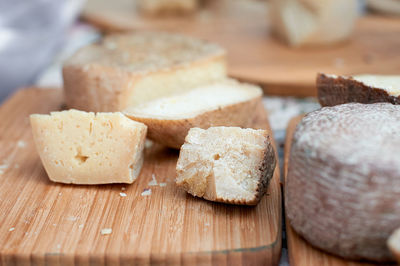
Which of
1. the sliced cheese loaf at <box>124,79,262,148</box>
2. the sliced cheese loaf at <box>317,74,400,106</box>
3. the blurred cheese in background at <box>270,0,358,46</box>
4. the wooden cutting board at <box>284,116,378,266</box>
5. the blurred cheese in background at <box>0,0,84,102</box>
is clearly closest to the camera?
the wooden cutting board at <box>284,116,378,266</box>

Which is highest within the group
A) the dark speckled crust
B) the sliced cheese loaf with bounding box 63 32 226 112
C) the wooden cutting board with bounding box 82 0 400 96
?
the dark speckled crust

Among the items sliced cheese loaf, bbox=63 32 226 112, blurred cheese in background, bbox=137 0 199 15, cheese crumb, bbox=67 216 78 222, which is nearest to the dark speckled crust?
cheese crumb, bbox=67 216 78 222

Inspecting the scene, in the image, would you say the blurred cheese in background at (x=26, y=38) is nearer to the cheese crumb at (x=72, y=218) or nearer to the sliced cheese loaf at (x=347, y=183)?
the cheese crumb at (x=72, y=218)

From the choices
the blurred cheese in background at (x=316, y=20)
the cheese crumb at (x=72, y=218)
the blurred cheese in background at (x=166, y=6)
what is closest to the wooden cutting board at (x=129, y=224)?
the cheese crumb at (x=72, y=218)

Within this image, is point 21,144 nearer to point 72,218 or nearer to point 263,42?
point 72,218

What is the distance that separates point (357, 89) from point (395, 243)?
2.74ft

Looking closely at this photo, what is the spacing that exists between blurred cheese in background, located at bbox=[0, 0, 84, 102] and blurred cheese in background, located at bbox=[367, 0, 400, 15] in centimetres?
275

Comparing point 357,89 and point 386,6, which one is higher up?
point 357,89

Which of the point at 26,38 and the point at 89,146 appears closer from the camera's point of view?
the point at 89,146

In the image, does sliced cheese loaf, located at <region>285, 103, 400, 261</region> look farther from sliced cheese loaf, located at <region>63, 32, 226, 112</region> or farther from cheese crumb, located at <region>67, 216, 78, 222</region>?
sliced cheese loaf, located at <region>63, 32, 226, 112</region>

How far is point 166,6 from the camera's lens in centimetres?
436

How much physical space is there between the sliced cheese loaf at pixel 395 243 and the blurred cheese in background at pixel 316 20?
7.91ft

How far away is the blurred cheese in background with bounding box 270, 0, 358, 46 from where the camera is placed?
3.42 m

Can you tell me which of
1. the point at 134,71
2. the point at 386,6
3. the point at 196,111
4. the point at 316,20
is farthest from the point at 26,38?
the point at 386,6
